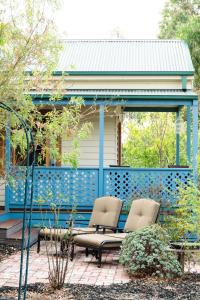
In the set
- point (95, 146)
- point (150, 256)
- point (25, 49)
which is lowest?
point (150, 256)

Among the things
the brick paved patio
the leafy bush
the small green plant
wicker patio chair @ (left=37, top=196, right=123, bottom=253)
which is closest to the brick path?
the brick paved patio

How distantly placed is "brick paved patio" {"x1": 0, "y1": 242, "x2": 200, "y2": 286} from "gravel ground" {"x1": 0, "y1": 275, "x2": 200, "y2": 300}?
388mm

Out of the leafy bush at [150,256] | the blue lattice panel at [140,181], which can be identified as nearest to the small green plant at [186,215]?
the leafy bush at [150,256]

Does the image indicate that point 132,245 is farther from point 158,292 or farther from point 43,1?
point 43,1

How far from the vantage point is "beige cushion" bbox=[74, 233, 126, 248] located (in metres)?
9.32

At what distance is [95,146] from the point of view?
1479cm

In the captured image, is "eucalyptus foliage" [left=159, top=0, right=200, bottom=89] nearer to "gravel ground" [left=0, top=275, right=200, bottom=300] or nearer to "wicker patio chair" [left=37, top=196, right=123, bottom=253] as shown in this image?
"wicker patio chair" [left=37, top=196, right=123, bottom=253]

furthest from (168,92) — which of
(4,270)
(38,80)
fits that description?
(4,270)

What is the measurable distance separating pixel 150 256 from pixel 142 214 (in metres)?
1.98

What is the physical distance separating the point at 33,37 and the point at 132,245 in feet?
11.8

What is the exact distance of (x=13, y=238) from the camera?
1097cm

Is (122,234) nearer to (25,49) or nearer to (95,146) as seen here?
(25,49)

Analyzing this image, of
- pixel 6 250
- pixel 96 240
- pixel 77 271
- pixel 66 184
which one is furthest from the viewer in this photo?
pixel 66 184

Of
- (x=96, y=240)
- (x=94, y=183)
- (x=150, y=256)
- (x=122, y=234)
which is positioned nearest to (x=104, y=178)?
(x=94, y=183)
